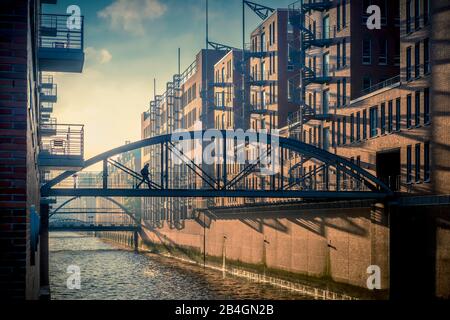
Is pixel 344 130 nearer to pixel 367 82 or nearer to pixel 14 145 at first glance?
pixel 367 82

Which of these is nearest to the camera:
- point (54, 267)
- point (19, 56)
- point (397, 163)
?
point (19, 56)

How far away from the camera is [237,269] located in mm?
54344

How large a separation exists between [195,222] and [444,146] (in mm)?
39490

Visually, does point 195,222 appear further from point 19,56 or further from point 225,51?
point 19,56

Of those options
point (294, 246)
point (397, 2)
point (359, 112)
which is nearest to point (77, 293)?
point (294, 246)

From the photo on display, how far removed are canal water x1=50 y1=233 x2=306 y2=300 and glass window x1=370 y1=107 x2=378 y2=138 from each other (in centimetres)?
1033

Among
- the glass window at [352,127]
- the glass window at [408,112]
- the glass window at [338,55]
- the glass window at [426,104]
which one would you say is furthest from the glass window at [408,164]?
the glass window at [338,55]

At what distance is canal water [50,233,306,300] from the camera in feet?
136

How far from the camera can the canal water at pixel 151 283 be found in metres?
41.4

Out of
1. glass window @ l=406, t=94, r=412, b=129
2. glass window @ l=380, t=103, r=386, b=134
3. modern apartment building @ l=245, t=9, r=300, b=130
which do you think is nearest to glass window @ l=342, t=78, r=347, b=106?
glass window @ l=380, t=103, r=386, b=134

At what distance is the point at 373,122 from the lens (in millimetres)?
40062

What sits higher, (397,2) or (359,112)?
(397,2)

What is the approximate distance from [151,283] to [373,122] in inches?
786

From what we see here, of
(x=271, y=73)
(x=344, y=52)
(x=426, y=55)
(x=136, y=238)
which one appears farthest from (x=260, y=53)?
(x=136, y=238)
